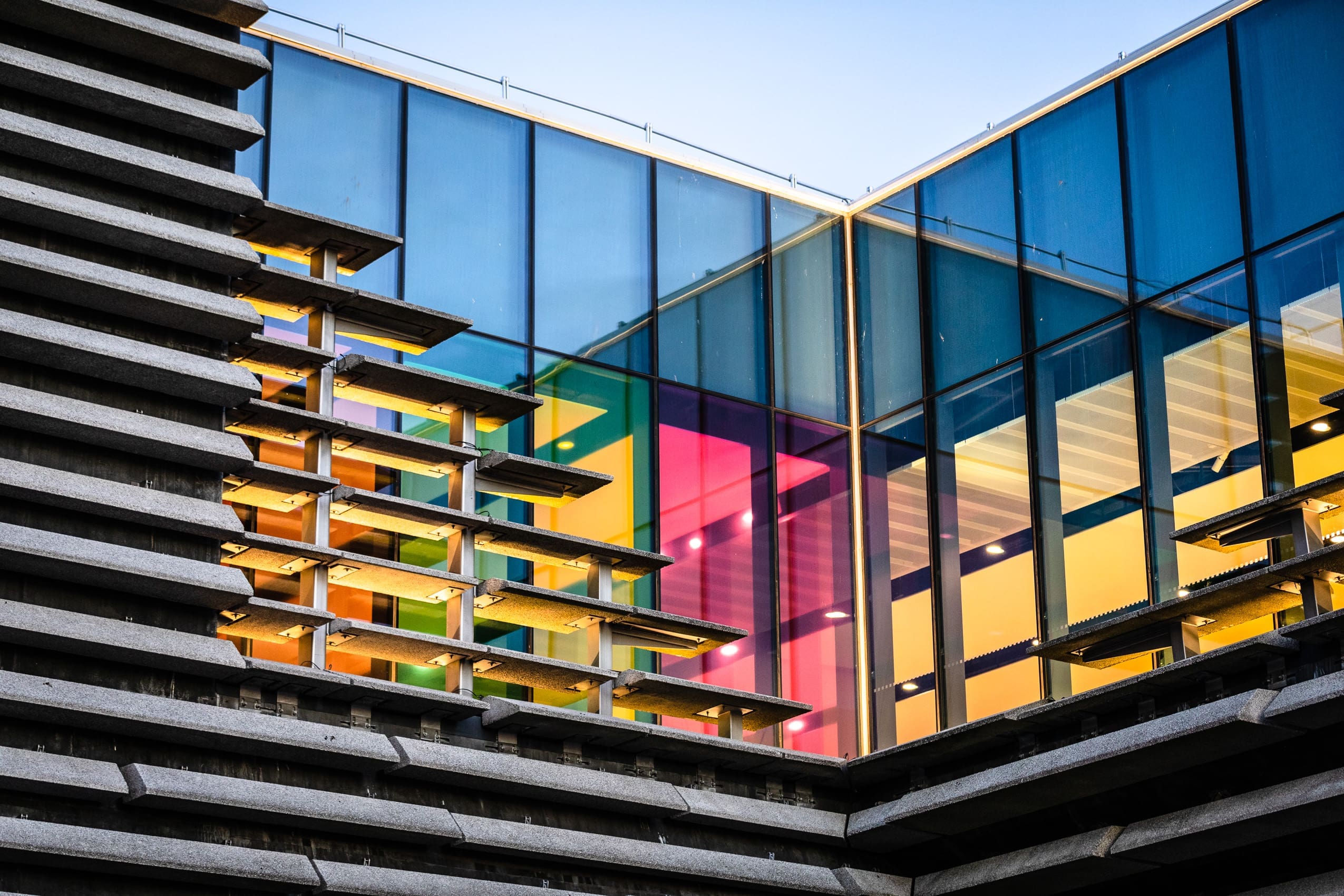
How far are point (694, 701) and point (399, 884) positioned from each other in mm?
3768

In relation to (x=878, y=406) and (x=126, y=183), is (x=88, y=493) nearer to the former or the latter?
(x=126, y=183)

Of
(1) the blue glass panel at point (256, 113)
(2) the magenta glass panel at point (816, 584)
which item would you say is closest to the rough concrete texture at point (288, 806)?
(2) the magenta glass panel at point (816, 584)

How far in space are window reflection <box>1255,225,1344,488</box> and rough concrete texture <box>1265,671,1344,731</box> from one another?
4.18m

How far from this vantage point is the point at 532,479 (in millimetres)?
16328

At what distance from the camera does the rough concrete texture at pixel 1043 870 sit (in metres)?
14.6

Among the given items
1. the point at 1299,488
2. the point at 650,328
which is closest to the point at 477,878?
the point at 1299,488

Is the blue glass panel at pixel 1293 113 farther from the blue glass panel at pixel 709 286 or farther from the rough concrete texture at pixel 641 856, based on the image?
the rough concrete texture at pixel 641 856

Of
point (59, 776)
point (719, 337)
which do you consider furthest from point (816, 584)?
point (59, 776)

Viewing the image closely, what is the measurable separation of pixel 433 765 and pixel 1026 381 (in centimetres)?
852

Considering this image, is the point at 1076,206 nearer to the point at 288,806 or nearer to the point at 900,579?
the point at 900,579

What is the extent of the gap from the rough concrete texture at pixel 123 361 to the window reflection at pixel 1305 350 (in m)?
9.24

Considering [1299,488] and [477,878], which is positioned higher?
[1299,488]

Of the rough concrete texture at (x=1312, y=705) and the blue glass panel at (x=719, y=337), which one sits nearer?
the rough concrete texture at (x=1312, y=705)

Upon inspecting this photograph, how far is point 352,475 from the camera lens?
687 inches
